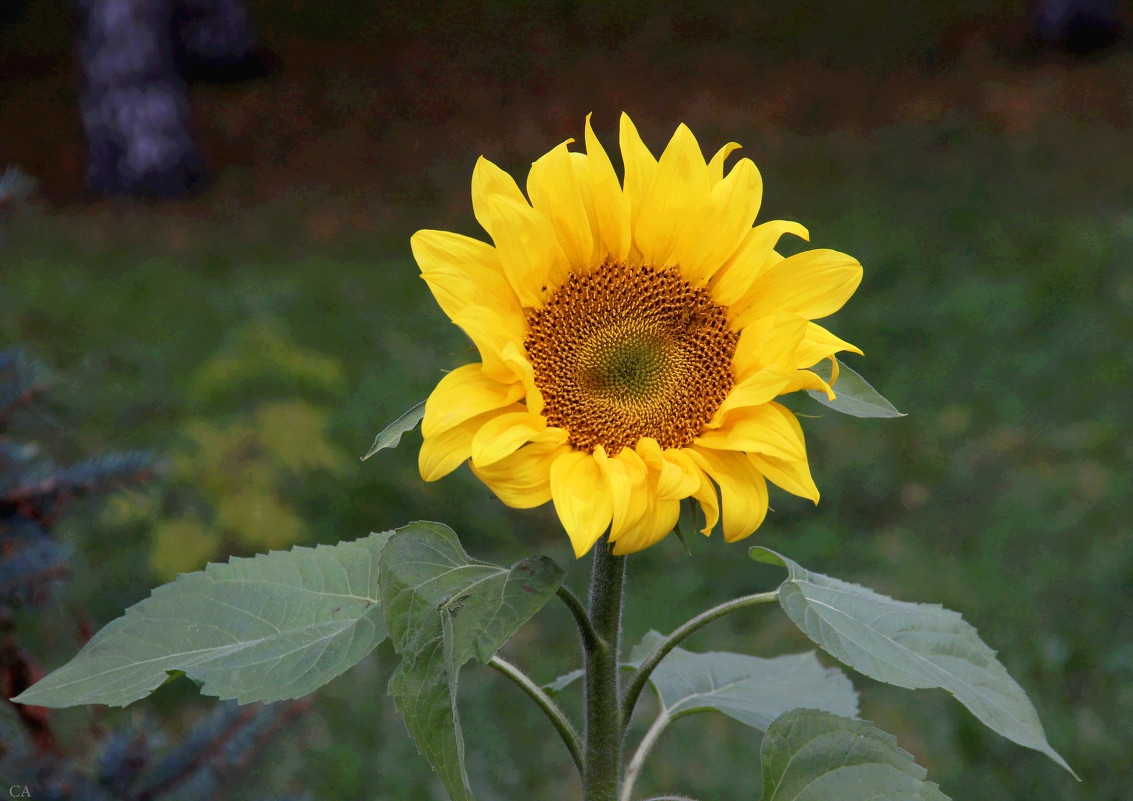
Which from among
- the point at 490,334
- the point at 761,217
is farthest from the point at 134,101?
the point at 490,334

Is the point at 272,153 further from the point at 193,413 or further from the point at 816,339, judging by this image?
the point at 816,339

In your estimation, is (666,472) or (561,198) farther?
(561,198)

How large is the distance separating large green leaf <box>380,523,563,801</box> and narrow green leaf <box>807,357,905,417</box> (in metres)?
0.35

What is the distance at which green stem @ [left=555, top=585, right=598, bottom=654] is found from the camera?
104 cm

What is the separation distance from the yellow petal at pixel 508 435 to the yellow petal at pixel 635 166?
0.91 ft

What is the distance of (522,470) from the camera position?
1.05 m

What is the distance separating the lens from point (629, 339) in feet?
4.05

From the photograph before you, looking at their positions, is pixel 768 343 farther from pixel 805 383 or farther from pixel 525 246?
pixel 525 246

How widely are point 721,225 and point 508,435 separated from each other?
348 millimetres

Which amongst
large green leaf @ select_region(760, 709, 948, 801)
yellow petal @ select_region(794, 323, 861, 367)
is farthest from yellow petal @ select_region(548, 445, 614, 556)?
large green leaf @ select_region(760, 709, 948, 801)

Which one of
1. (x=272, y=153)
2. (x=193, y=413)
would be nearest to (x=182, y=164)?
(x=272, y=153)

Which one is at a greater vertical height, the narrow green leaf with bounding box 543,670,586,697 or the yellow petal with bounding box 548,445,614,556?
the yellow petal with bounding box 548,445,614,556

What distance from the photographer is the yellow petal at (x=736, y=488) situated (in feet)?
3.46

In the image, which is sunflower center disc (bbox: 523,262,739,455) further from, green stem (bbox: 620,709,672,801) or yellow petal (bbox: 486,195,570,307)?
green stem (bbox: 620,709,672,801)
